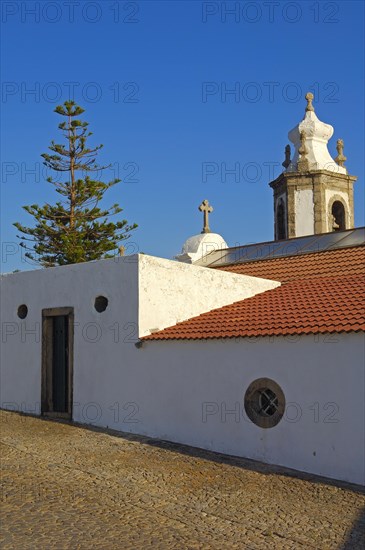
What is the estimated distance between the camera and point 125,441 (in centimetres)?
989

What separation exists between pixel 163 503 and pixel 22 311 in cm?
792

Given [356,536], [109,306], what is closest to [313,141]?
[109,306]

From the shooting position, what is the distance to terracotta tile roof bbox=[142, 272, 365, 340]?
26.7ft

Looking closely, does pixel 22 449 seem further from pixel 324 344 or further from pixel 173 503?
pixel 324 344

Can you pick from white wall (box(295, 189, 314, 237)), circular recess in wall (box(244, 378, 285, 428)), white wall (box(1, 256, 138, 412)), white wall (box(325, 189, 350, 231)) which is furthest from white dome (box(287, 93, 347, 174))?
circular recess in wall (box(244, 378, 285, 428))

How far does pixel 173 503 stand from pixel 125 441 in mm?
3524

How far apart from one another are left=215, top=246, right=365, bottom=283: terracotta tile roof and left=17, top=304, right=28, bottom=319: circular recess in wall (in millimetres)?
6050

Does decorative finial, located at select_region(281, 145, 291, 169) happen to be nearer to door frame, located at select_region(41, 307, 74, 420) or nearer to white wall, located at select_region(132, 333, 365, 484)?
door frame, located at select_region(41, 307, 74, 420)

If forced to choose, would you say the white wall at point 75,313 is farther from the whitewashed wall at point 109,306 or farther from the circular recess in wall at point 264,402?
the circular recess in wall at point 264,402

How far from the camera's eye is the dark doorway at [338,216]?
2005cm

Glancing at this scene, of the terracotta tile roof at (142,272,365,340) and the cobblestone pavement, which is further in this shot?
the terracotta tile roof at (142,272,365,340)

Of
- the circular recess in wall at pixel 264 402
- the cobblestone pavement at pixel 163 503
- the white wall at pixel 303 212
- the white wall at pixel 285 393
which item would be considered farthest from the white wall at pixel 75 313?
the white wall at pixel 303 212

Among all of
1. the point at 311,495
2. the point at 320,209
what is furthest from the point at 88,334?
the point at 320,209

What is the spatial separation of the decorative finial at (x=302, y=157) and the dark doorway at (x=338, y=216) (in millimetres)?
1610
